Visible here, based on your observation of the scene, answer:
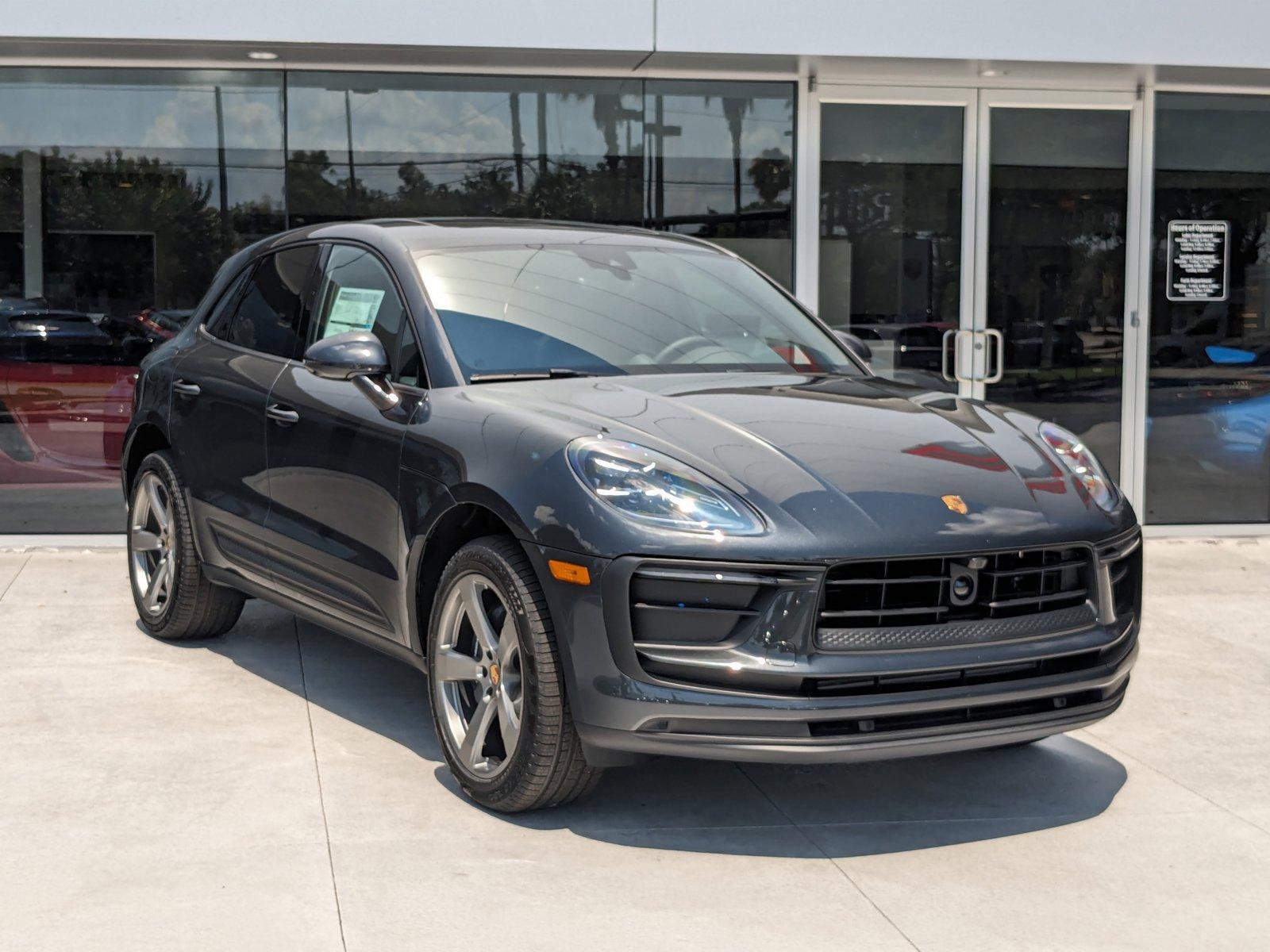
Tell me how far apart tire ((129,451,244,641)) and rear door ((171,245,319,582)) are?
0.11 meters

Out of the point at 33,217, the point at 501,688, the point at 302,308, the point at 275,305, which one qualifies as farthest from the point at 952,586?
the point at 33,217

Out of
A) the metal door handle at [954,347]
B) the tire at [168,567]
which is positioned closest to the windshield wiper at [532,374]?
the tire at [168,567]

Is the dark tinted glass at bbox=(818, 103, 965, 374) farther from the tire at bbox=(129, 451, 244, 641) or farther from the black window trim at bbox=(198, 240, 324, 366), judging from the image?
the tire at bbox=(129, 451, 244, 641)

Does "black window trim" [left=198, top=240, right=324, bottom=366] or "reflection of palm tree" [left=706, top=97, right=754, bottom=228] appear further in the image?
"reflection of palm tree" [left=706, top=97, right=754, bottom=228]

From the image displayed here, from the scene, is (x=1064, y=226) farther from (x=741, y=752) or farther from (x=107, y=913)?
(x=107, y=913)

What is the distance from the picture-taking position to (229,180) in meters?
9.48

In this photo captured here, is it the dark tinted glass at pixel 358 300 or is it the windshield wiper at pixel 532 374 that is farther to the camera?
the dark tinted glass at pixel 358 300

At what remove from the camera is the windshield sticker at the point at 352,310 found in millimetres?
5398

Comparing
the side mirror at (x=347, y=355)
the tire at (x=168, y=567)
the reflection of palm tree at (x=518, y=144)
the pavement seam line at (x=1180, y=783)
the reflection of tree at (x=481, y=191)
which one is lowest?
the pavement seam line at (x=1180, y=783)

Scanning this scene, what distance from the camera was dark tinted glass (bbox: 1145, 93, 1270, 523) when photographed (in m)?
10.4

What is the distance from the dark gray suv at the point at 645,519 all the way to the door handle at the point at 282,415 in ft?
0.04

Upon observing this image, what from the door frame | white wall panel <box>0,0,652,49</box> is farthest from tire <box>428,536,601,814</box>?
the door frame

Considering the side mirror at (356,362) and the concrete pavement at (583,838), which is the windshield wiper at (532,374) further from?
the concrete pavement at (583,838)

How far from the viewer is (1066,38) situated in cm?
923
